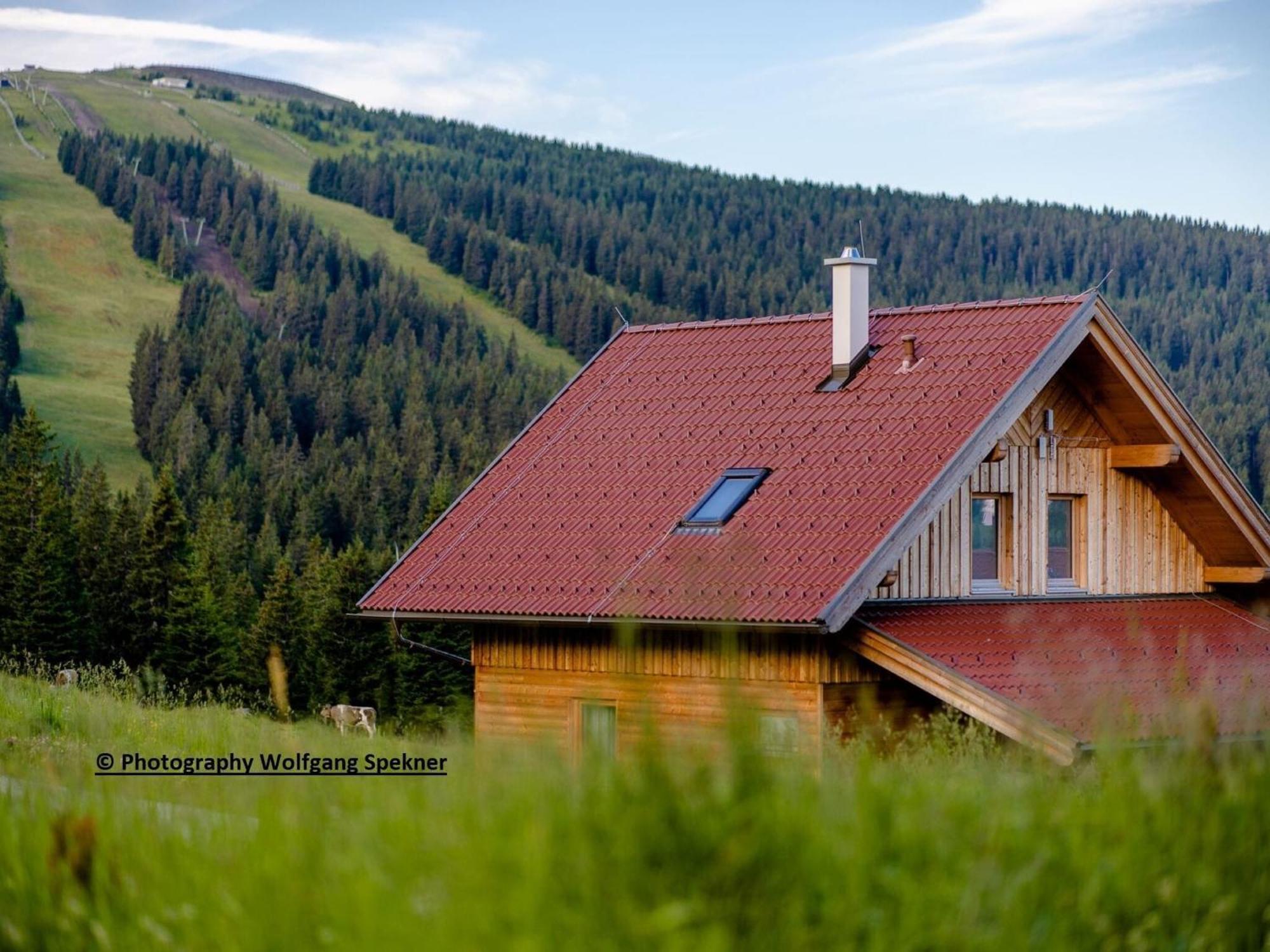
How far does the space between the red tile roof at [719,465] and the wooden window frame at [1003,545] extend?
186cm

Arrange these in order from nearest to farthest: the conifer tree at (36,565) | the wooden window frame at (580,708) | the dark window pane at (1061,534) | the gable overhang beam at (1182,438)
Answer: the wooden window frame at (580,708), the gable overhang beam at (1182,438), the dark window pane at (1061,534), the conifer tree at (36,565)

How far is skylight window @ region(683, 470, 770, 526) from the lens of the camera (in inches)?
814

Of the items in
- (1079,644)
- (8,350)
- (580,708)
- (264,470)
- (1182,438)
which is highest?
(1182,438)

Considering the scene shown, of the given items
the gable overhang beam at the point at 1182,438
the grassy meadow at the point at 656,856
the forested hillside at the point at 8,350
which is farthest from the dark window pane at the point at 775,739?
the forested hillside at the point at 8,350

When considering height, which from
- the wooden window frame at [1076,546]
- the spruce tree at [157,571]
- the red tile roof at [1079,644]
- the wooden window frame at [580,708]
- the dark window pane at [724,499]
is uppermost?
the dark window pane at [724,499]

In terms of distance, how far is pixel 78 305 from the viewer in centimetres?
16062

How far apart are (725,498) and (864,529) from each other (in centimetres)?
265

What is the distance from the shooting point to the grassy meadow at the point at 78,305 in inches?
5094

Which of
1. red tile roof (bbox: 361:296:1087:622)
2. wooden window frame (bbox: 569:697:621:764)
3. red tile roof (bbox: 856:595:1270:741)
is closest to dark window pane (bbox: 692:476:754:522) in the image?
red tile roof (bbox: 361:296:1087:622)

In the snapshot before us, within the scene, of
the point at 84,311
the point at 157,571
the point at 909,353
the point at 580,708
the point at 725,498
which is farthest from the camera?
the point at 84,311

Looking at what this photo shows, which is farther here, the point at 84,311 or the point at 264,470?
the point at 84,311

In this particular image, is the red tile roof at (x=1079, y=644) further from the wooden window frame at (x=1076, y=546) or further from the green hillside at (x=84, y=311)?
the green hillside at (x=84, y=311)

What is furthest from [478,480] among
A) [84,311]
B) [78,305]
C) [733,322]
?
[78,305]

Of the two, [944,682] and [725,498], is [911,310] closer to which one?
[725,498]
